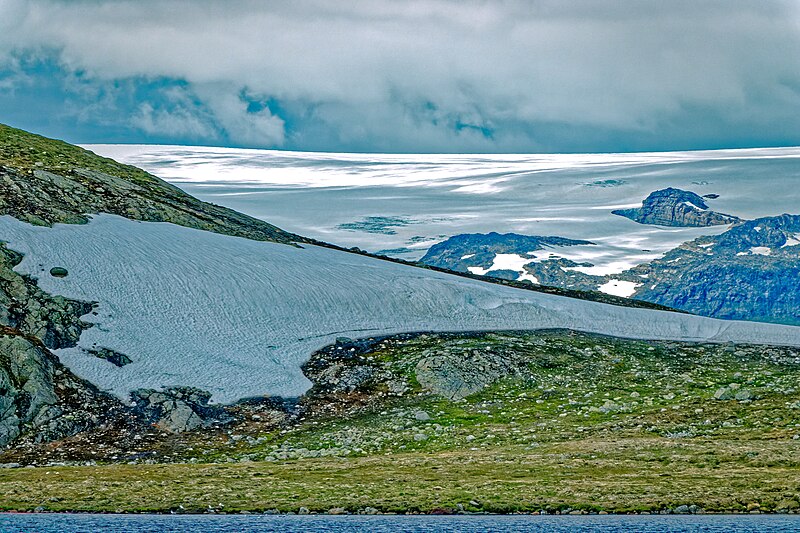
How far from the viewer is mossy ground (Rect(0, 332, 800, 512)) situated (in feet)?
183

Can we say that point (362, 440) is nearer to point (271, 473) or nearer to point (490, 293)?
point (271, 473)

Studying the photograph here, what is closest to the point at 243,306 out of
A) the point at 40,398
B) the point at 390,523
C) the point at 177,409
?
the point at 177,409

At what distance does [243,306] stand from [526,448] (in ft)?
138

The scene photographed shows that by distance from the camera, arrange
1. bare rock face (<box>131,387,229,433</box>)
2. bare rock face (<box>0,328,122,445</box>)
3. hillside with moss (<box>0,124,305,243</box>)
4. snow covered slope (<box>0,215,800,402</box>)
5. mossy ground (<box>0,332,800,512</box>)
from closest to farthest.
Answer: mossy ground (<box>0,332,800,512</box>), bare rock face (<box>0,328,122,445</box>), bare rock face (<box>131,387,229,433</box>), snow covered slope (<box>0,215,800,402</box>), hillside with moss (<box>0,124,305,243</box>)

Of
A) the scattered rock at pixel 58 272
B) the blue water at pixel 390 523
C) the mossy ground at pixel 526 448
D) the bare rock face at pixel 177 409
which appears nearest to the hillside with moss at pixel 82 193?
the scattered rock at pixel 58 272

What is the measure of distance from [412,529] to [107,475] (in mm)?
25070

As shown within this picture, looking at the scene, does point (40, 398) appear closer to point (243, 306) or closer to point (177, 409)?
point (177, 409)

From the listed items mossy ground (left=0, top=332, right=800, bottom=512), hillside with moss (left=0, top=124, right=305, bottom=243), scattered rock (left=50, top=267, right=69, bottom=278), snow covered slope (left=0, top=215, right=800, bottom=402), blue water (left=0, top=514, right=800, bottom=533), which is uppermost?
hillside with moss (left=0, top=124, right=305, bottom=243)

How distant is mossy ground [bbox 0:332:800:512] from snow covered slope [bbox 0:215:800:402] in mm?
6610

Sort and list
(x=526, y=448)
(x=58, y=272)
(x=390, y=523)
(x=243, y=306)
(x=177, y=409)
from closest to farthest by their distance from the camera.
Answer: (x=390, y=523) < (x=526, y=448) < (x=177, y=409) < (x=58, y=272) < (x=243, y=306)

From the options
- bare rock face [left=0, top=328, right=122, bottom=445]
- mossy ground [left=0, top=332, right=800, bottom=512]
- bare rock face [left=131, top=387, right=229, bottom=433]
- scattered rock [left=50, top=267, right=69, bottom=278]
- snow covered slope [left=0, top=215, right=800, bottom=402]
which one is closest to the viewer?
mossy ground [left=0, top=332, right=800, bottom=512]

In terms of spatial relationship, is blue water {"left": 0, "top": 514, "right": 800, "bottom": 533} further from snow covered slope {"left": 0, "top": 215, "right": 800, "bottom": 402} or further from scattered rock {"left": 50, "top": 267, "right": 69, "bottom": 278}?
scattered rock {"left": 50, "top": 267, "right": 69, "bottom": 278}

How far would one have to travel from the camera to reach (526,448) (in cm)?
7312

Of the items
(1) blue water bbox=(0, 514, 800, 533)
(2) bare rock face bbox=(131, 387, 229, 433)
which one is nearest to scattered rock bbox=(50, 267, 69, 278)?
(2) bare rock face bbox=(131, 387, 229, 433)
